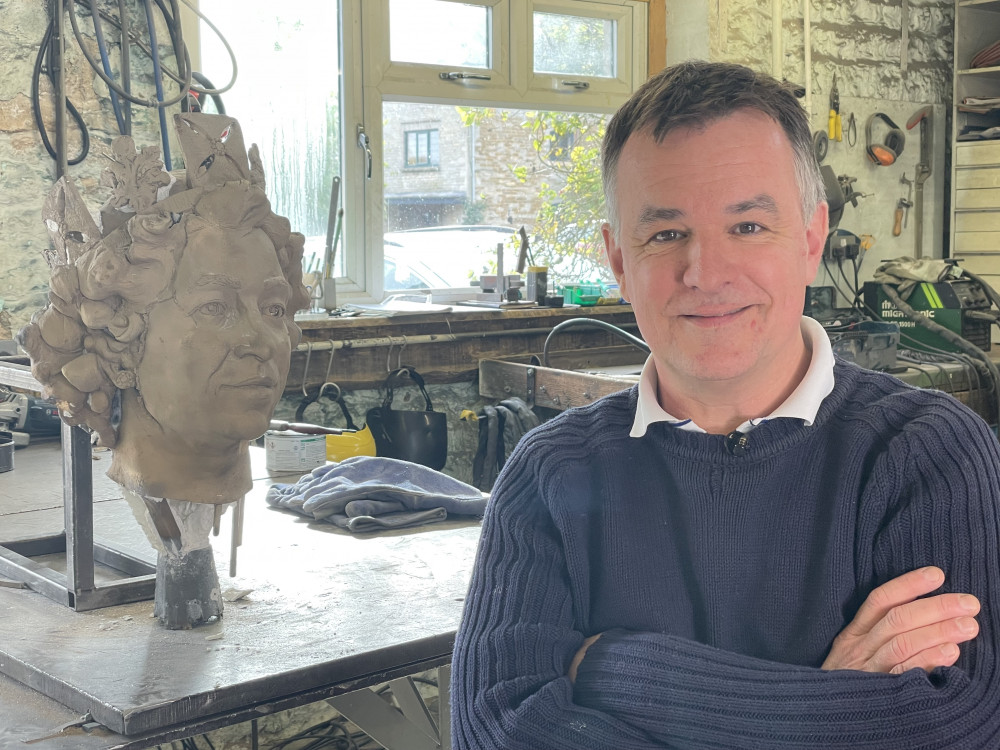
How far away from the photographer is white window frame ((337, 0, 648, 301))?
423 centimetres

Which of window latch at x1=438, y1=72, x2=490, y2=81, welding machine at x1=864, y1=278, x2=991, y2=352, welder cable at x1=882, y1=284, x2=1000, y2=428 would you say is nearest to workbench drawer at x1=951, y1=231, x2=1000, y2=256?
welding machine at x1=864, y1=278, x2=991, y2=352

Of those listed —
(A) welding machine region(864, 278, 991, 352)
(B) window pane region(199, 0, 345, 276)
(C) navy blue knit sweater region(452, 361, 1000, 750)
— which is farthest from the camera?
(A) welding machine region(864, 278, 991, 352)

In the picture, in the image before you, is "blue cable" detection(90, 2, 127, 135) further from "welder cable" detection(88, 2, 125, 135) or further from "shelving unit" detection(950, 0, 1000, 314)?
"shelving unit" detection(950, 0, 1000, 314)

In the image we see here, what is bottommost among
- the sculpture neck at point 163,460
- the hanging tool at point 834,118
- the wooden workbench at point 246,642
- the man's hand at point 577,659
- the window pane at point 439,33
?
the wooden workbench at point 246,642

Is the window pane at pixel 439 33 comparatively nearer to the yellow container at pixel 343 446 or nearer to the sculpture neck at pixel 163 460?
the yellow container at pixel 343 446

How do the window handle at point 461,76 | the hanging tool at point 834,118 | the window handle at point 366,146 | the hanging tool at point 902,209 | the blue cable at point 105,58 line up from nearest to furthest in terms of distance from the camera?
1. the blue cable at point 105,58
2. the window handle at point 366,146
3. the window handle at point 461,76
4. the hanging tool at point 834,118
5. the hanging tool at point 902,209

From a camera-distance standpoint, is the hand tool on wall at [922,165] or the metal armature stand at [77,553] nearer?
the metal armature stand at [77,553]

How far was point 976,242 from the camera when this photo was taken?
5613mm

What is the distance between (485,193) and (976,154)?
2709 mm

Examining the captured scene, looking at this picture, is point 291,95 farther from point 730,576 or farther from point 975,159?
point 975,159

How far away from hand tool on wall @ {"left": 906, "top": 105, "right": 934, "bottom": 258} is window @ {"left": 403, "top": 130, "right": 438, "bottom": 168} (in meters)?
2.76

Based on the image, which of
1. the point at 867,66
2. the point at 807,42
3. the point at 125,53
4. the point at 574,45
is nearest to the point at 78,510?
the point at 125,53

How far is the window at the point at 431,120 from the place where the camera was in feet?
13.6

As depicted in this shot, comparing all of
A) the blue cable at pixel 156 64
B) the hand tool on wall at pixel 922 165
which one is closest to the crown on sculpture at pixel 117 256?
the blue cable at pixel 156 64
